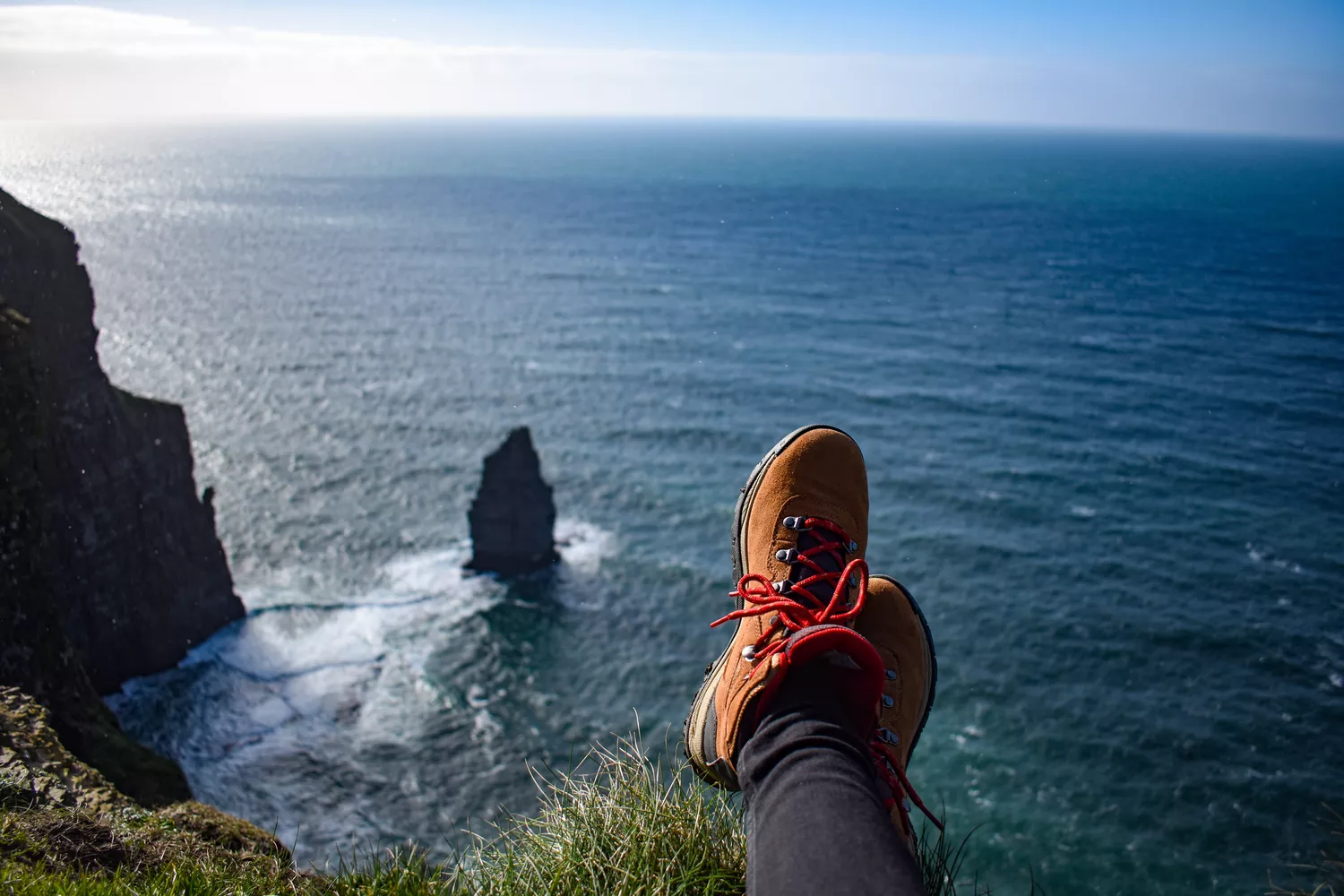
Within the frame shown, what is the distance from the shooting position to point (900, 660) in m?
3.81

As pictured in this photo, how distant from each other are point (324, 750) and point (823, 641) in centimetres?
2114

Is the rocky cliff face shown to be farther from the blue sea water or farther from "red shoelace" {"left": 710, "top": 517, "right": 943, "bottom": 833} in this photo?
"red shoelace" {"left": 710, "top": 517, "right": 943, "bottom": 833}

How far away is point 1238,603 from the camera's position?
2670 centimetres

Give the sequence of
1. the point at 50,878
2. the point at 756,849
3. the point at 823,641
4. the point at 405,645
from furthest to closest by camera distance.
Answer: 1. the point at 405,645
2. the point at 823,641
3. the point at 50,878
4. the point at 756,849

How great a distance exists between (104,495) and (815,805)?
21468 mm

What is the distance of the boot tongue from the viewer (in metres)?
3.79

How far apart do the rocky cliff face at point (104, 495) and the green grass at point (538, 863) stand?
14.4 m

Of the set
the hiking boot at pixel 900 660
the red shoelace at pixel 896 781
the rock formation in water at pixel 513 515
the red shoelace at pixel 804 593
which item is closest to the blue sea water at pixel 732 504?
the rock formation in water at pixel 513 515

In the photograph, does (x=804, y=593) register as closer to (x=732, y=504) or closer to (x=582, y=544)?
(x=582, y=544)

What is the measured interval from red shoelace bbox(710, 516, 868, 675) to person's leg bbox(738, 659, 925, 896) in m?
0.23

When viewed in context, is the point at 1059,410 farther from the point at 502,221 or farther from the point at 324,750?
the point at 502,221

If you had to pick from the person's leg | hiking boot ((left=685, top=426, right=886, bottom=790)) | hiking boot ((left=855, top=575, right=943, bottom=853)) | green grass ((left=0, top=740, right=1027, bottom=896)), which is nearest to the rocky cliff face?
green grass ((left=0, top=740, right=1027, bottom=896))

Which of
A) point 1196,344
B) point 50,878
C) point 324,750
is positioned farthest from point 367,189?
point 50,878

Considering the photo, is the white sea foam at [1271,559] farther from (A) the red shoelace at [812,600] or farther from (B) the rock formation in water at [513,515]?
(A) the red shoelace at [812,600]
